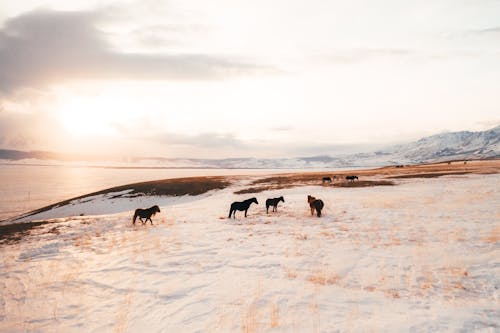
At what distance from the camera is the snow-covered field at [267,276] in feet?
27.1

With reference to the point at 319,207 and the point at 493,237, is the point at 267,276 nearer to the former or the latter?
the point at 319,207

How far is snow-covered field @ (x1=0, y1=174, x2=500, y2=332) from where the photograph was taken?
325 inches

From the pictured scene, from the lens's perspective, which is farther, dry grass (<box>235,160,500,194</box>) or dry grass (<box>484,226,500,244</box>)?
dry grass (<box>235,160,500,194</box>)

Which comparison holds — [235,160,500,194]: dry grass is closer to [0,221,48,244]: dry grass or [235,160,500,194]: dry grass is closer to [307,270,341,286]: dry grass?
[0,221,48,244]: dry grass

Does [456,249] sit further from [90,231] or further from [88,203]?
[88,203]

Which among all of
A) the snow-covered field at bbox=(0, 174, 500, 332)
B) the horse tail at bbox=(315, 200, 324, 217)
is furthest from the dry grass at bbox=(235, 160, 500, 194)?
the snow-covered field at bbox=(0, 174, 500, 332)

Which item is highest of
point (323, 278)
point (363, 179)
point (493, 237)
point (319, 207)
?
point (363, 179)

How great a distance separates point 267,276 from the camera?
11.0 meters

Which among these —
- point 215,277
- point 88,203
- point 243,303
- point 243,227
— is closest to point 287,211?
point 243,227

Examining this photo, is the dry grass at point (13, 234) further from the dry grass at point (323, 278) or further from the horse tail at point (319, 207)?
the horse tail at point (319, 207)

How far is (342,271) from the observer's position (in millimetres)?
11422

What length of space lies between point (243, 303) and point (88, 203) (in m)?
46.3

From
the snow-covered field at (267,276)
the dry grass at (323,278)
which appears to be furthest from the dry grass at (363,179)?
the dry grass at (323,278)

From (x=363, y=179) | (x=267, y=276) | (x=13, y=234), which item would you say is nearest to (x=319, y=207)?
(x=267, y=276)
